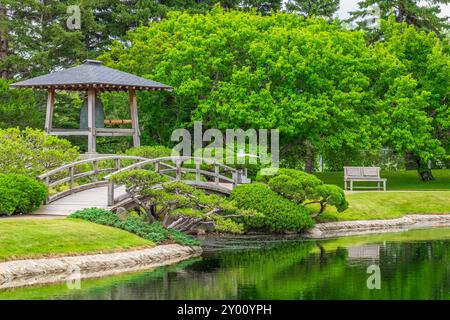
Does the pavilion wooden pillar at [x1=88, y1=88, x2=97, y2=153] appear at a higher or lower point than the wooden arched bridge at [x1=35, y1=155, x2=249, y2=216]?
higher

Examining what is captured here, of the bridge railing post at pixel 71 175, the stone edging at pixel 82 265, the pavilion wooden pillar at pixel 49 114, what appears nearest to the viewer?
the stone edging at pixel 82 265

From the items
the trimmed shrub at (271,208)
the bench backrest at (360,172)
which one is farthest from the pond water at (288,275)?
the bench backrest at (360,172)

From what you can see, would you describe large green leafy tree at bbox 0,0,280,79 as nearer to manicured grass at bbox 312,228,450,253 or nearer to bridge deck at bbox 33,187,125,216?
bridge deck at bbox 33,187,125,216

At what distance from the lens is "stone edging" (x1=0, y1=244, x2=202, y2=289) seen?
18.9 metres

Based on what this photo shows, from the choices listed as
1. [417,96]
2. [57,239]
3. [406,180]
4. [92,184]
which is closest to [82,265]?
[57,239]

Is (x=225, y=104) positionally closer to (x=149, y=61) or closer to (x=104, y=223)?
(x=149, y=61)

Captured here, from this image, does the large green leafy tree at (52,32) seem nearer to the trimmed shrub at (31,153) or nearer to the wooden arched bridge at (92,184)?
the wooden arched bridge at (92,184)

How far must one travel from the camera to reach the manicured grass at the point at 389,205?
108 feet

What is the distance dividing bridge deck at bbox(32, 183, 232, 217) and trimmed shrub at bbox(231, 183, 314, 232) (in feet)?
13.9

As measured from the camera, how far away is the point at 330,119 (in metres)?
39.0

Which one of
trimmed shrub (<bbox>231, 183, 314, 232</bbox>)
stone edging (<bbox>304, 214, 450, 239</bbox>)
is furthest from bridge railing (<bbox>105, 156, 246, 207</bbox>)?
stone edging (<bbox>304, 214, 450, 239</bbox>)

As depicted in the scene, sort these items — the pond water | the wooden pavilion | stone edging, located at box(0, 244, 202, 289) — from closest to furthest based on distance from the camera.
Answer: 1. the pond water
2. stone edging, located at box(0, 244, 202, 289)
3. the wooden pavilion

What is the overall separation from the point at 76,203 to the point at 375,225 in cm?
1200

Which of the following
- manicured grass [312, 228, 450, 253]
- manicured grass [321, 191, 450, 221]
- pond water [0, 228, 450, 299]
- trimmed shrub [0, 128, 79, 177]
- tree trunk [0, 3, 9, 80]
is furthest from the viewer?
tree trunk [0, 3, 9, 80]
